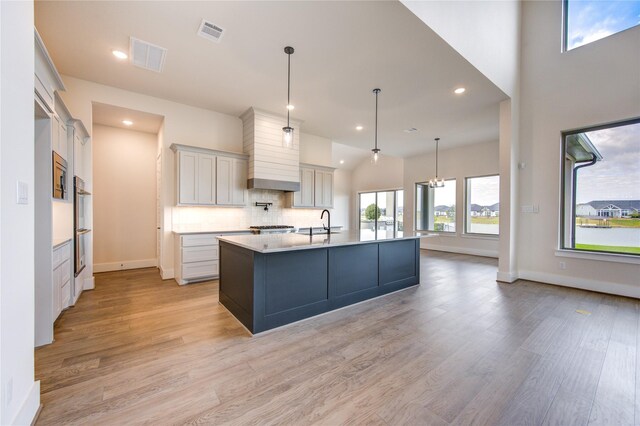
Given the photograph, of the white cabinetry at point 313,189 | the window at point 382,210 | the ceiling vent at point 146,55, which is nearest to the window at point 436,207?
the window at point 382,210

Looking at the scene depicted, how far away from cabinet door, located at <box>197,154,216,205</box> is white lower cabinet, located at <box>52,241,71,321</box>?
6.54 ft

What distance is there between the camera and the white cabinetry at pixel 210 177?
457 cm

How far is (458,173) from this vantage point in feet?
25.6

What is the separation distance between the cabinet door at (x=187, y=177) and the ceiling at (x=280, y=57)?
1061 mm

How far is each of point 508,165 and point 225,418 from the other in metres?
5.33

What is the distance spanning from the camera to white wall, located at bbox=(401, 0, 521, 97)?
2.90 meters

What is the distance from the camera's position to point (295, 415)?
156 centimetres

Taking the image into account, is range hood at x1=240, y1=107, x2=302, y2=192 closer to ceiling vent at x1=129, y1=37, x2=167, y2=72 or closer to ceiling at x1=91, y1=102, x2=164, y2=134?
ceiling at x1=91, y1=102, x2=164, y2=134

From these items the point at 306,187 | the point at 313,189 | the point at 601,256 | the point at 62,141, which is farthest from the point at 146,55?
the point at 601,256

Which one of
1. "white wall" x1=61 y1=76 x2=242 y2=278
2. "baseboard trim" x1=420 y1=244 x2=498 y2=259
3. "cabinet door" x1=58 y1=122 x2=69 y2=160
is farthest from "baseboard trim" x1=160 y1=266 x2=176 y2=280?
"baseboard trim" x1=420 y1=244 x2=498 y2=259
